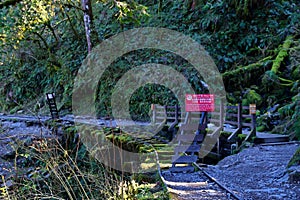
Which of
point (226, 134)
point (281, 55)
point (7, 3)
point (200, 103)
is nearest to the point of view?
Answer: point (7, 3)

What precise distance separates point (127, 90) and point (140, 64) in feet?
5.50

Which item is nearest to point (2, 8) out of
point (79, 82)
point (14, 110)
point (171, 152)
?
point (171, 152)

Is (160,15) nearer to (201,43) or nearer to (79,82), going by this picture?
(201,43)

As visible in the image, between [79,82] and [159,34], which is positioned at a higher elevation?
[159,34]

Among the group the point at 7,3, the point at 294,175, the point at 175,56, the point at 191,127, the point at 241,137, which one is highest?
the point at 175,56

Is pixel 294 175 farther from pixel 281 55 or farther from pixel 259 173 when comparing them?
pixel 281 55

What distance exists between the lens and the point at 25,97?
22281mm

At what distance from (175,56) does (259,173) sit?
10183 mm

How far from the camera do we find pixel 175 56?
1678 cm

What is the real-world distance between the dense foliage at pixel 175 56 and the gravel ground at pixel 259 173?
4.82 ft

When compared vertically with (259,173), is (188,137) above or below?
above

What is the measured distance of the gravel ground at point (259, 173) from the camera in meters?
5.85

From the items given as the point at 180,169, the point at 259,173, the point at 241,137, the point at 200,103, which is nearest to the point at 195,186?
the point at 180,169

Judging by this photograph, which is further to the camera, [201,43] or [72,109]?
[72,109]
